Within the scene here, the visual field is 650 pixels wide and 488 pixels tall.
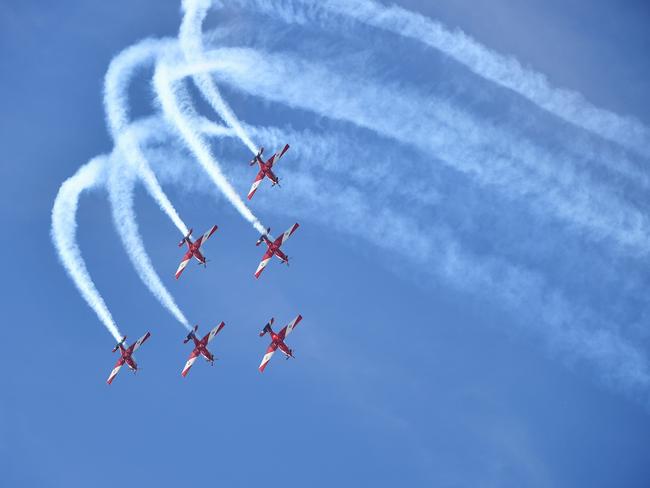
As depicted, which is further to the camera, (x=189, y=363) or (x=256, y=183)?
(x=189, y=363)

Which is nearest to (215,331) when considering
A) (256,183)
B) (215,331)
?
(215,331)

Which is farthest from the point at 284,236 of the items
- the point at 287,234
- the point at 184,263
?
the point at 184,263

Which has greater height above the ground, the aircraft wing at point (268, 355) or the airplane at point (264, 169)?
the airplane at point (264, 169)

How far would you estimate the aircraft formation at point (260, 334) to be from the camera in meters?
64.2

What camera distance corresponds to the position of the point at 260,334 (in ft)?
218

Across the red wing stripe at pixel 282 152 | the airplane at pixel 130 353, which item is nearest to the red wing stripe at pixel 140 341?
the airplane at pixel 130 353

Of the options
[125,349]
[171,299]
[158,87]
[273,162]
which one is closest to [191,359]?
[125,349]

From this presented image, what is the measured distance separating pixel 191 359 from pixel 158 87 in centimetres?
1721

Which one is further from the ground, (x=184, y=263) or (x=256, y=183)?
(x=256, y=183)

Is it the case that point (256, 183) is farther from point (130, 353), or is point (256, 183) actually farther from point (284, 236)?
point (130, 353)

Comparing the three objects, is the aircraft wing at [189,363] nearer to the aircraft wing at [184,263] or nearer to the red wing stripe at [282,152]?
the aircraft wing at [184,263]

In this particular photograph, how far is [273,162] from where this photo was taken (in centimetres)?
6400

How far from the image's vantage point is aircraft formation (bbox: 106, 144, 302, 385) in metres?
64.2

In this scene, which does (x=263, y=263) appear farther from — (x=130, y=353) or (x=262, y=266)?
(x=130, y=353)
